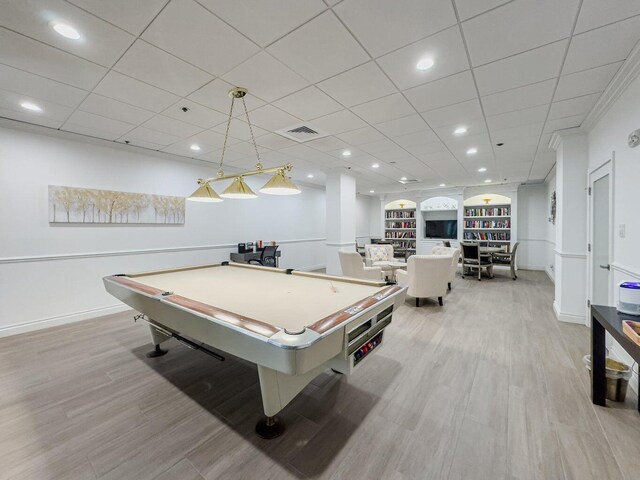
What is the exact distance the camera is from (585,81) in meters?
2.34

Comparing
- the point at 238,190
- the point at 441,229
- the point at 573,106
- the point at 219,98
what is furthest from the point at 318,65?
the point at 441,229

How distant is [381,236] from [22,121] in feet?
31.9

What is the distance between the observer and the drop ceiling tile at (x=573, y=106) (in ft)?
8.71

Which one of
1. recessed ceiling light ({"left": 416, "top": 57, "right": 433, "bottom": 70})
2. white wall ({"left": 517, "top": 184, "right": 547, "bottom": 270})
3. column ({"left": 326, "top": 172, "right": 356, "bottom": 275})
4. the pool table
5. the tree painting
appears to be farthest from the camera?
white wall ({"left": 517, "top": 184, "right": 547, "bottom": 270})

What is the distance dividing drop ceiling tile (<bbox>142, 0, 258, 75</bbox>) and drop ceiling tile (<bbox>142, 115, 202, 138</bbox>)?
53.8 inches

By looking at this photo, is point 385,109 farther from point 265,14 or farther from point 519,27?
point 265,14

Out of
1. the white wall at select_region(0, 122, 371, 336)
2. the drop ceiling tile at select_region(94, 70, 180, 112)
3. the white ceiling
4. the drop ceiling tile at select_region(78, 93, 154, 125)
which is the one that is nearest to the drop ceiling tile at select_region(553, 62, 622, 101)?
the white ceiling

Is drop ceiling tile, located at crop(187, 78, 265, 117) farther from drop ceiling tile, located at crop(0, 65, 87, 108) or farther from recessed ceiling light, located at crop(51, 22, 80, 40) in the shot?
drop ceiling tile, located at crop(0, 65, 87, 108)

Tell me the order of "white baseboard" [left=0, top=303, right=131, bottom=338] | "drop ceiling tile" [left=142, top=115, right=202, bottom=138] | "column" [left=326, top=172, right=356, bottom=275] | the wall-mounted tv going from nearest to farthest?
"drop ceiling tile" [left=142, top=115, right=202, bottom=138], "white baseboard" [left=0, top=303, right=131, bottom=338], "column" [left=326, top=172, right=356, bottom=275], the wall-mounted tv

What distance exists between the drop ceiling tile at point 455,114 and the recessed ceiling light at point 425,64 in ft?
2.82

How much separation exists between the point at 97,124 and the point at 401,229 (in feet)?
Answer: 28.8

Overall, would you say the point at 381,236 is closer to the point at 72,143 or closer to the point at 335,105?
the point at 335,105

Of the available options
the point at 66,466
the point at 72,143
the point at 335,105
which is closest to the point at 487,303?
the point at 335,105

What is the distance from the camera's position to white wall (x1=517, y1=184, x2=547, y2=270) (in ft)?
25.4
